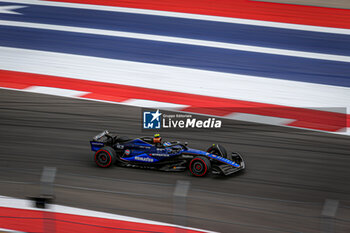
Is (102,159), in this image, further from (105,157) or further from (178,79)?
(178,79)

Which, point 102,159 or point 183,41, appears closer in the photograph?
point 102,159

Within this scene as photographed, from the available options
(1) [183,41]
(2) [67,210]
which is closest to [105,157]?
(2) [67,210]

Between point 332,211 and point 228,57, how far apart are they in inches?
383

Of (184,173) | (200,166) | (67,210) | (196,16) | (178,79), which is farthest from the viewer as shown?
(196,16)

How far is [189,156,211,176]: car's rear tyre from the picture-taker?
764cm

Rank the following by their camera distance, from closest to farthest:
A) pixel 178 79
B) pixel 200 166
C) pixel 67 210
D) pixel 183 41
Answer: pixel 67 210 < pixel 200 166 < pixel 178 79 < pixel 183 41

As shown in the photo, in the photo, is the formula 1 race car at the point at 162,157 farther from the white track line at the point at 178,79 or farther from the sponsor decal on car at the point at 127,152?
the white track line at the point at 178,79

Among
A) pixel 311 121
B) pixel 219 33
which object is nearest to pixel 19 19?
pixel 219 33

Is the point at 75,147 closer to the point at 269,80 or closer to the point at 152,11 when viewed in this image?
the point at 269,80

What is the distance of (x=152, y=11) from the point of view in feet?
54.3

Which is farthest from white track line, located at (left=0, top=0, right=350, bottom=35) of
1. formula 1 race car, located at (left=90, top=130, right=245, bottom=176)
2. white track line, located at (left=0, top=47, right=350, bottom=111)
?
formula 1 race car, located at (left=90, top=130, right=245, bottom=176)

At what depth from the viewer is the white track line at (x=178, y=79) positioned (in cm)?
1147

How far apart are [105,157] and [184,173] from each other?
1.31 meters

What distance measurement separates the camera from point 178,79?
12477mm
